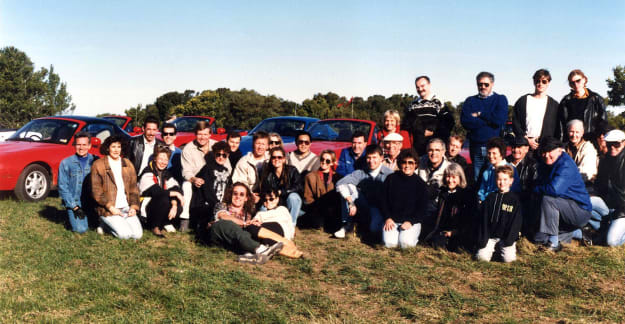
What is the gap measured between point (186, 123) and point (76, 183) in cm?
846

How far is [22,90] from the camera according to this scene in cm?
3775

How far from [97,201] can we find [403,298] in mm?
4352

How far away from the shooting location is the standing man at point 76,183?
23.2ft

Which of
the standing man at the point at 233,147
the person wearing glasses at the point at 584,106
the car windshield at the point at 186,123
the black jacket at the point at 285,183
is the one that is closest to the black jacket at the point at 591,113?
the person wearing glasses at the point at 584,106

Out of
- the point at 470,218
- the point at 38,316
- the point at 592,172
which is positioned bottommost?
the point at 38,316

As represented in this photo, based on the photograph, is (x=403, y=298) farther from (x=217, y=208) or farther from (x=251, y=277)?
(x=217, y=208)

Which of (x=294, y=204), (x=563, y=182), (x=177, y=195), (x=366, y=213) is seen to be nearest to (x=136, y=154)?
(x=177, y=195)

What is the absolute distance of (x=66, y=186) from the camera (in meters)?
7.15

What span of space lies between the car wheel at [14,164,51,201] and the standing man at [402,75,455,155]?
666cm

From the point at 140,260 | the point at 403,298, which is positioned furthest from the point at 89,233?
the point at 403,298

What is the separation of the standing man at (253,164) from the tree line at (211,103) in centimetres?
2228

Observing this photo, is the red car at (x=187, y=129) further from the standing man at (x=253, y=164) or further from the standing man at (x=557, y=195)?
the standing man at (x=557, y=195)

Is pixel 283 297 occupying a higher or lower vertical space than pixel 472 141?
lower

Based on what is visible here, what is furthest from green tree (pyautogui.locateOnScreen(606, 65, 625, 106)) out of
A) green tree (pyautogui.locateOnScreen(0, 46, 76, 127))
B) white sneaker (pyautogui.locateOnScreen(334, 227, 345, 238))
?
green tree (pyautogui.locateOnScreen(0, 46, 76, 127))
